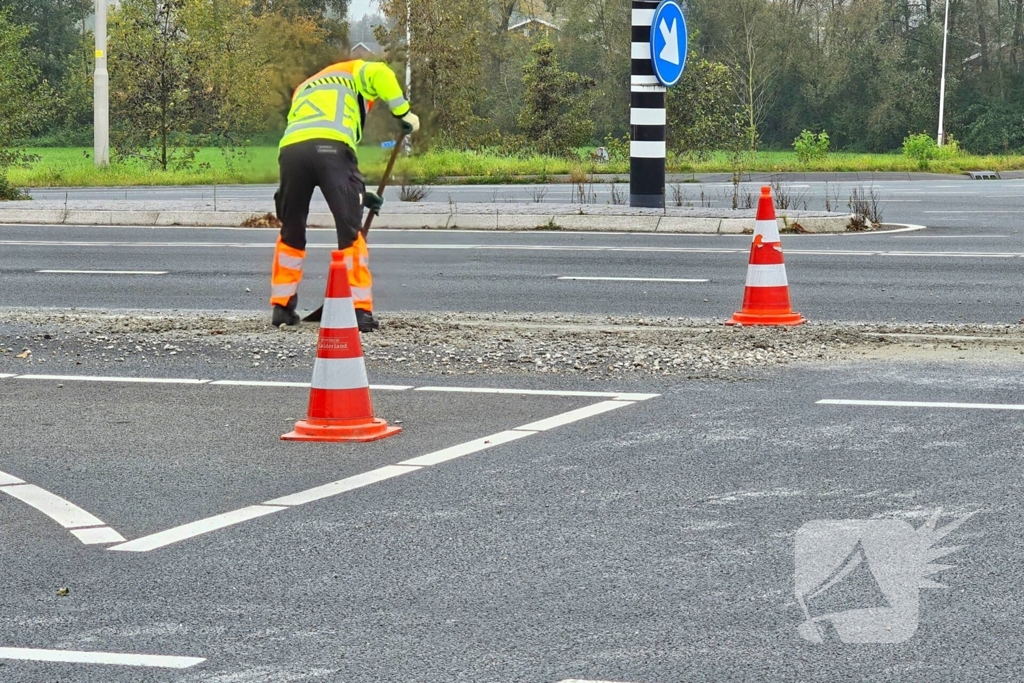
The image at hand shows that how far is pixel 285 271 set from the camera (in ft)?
34.3

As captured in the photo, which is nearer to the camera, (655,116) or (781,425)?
A: (781,425)

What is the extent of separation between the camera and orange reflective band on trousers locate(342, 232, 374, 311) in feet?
33.4

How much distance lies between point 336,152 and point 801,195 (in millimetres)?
16608

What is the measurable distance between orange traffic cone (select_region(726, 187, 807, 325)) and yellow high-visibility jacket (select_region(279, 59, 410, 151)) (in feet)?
8.15

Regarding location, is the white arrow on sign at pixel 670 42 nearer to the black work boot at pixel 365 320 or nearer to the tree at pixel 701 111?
the black work boot at pixel 365 320

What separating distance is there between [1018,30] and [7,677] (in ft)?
197

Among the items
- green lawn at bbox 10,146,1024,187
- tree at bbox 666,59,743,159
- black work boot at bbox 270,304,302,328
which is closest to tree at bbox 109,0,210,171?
green lawn at bbox 10,146,1024,187

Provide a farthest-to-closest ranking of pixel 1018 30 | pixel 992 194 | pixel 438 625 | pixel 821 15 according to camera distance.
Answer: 1. pixel 821 15
2. pixel 1018 30
3. pixel 992 194
4. pixel 438 625

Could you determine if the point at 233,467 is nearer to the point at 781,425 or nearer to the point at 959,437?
the point at 781,425

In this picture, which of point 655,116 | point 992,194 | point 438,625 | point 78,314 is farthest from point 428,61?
point 438,625

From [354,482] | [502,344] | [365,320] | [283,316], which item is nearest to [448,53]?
[283,316]

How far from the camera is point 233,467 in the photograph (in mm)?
6492

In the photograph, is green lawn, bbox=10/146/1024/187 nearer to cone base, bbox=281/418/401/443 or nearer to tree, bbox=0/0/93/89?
cone base, bbox=281/418/401/443

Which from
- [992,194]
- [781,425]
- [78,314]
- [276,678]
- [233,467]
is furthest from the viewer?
[992,194]
